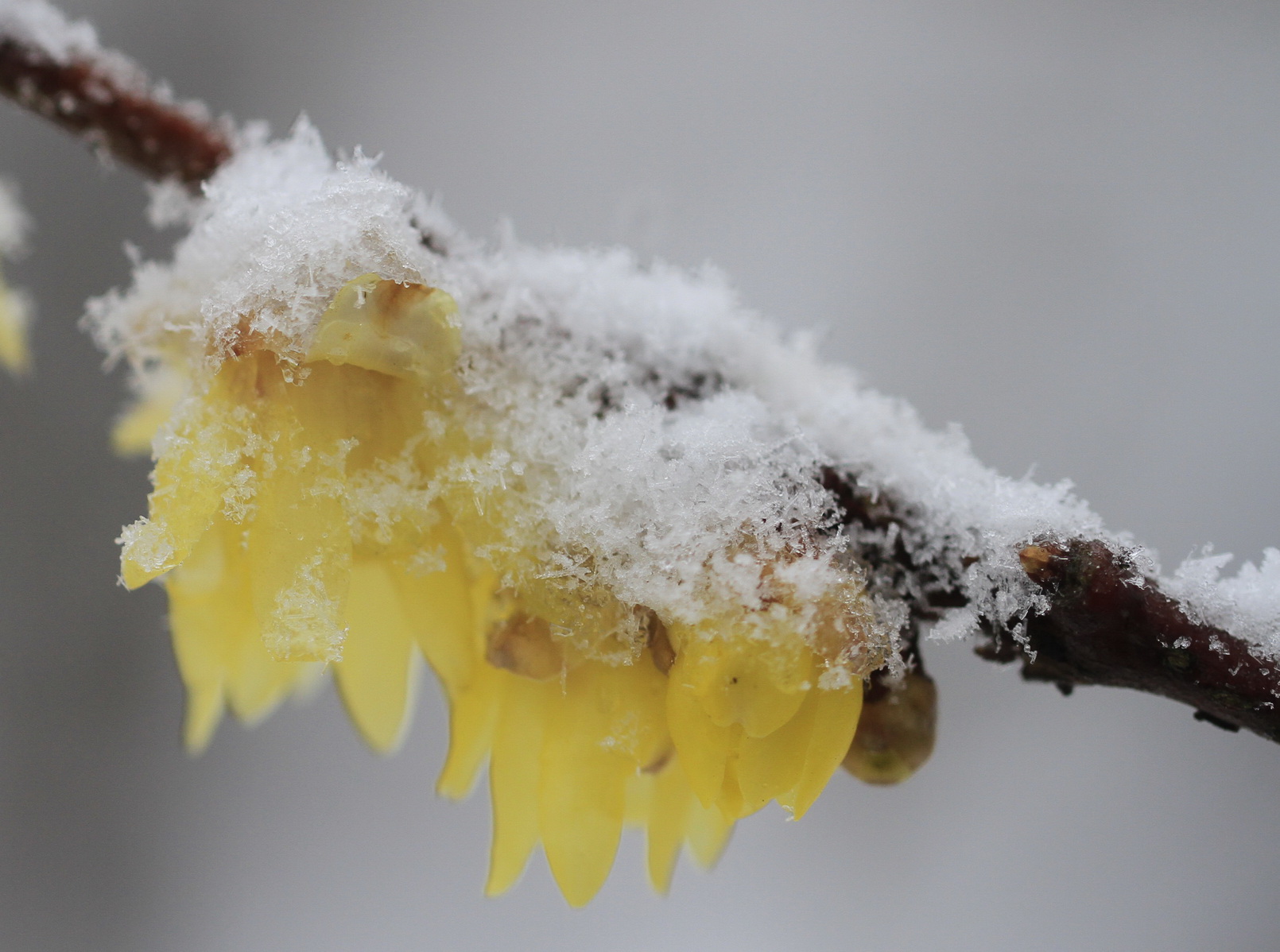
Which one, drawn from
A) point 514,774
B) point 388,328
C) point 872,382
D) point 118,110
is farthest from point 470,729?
point 872,382

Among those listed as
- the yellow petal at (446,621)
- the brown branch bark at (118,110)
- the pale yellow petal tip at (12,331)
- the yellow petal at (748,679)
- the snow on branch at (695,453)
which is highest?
the brown branch bark at (118,110)

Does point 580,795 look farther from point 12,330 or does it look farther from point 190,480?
point 12,330

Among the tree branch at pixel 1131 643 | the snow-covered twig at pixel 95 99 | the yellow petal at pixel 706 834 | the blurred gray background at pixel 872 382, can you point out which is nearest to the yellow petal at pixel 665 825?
the yellow petal at pixel 706 834

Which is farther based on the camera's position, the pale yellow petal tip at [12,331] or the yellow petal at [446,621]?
the pale yellow petal tip at [12,331]

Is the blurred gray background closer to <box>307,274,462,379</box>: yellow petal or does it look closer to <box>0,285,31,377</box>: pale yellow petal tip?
<box>0,285,31,377</box>: pale yellow petal tip

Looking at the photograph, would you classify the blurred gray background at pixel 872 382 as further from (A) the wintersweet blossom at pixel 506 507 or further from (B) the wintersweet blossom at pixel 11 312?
(A) the wintersweet blossom at pixel 506 507

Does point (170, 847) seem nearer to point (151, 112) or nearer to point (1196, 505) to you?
point (151, 112)
